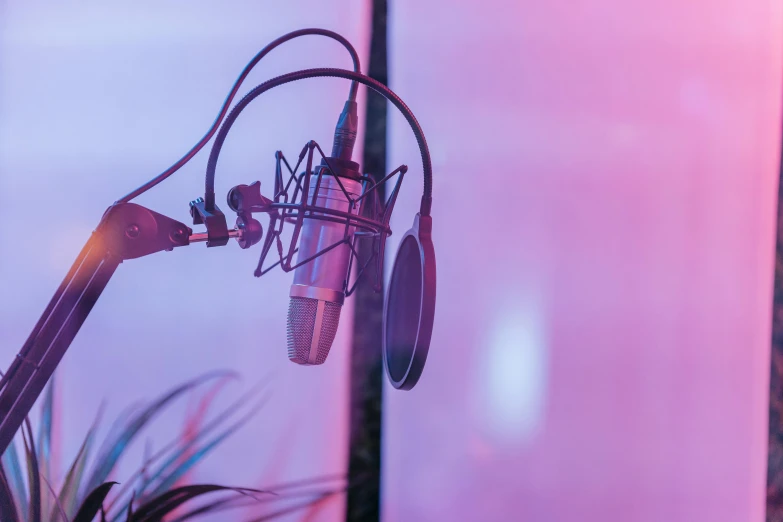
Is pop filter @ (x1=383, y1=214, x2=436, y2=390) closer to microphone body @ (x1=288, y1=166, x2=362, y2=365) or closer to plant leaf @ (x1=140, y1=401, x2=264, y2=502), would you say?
microphone body @ (x1=288, y1=166, x2=362, y2=365)

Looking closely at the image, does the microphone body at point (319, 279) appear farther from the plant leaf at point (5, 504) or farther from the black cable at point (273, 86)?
the plant leaf at point (5, 504)

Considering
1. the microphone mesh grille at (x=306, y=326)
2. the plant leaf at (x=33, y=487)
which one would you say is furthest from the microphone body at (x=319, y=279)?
the plant leaf at (x=33, y=487)

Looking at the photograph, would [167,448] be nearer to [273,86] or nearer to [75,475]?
[75,475]

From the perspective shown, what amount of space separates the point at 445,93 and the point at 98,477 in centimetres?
94

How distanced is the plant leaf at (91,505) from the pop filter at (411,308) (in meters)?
0.54

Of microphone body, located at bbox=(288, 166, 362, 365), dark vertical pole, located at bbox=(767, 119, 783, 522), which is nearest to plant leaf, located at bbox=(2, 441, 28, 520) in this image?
microphone body, located at bbox=(288, 166, 362, 365)

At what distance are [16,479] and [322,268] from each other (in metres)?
0.76

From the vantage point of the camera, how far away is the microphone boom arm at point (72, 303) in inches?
21.1

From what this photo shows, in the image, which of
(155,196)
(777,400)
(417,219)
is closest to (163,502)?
(155,196)

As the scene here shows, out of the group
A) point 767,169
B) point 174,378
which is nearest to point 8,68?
point 174,378

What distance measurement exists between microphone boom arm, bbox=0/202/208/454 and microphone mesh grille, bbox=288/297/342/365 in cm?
15

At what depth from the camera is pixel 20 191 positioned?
1.07 m

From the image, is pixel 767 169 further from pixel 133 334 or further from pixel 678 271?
pixel 133 334

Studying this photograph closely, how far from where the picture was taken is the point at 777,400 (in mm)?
1115
